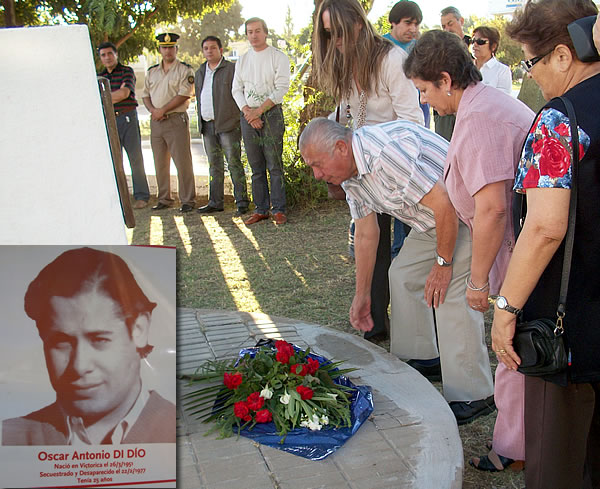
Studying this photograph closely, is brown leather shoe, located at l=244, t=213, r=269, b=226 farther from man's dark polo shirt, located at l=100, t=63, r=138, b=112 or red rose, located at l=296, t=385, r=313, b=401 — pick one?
red rose, located at l=296, t=385, r=313, b=401

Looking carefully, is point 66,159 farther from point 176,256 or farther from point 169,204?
point 169,204

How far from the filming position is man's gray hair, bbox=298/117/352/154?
2.85 metres

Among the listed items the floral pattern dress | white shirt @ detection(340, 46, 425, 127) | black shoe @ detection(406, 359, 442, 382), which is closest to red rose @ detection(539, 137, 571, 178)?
the floral pattern dress

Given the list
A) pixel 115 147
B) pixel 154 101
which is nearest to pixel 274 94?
pixel 154 101

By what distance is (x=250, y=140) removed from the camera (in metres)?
7.17

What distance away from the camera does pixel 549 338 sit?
190 centimetres

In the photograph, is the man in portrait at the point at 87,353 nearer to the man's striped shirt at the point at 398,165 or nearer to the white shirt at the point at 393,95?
the man's striped shirt at the point at 398,165

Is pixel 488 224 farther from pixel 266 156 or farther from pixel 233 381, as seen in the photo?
pixel 266 156

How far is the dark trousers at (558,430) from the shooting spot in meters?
1.99

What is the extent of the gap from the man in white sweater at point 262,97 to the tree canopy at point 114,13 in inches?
143

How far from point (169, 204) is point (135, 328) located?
7.37 meters

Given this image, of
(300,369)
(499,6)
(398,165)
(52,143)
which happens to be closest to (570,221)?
(398,165)

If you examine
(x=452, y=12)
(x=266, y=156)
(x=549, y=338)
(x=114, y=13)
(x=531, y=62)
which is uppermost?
(x=114, y=13)

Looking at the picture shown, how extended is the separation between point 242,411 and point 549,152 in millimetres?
1440
